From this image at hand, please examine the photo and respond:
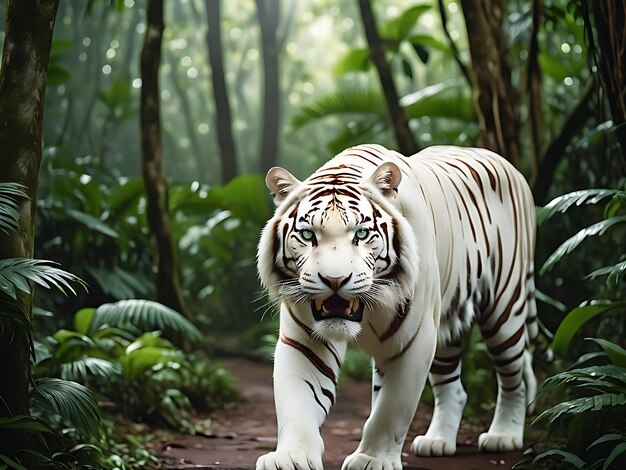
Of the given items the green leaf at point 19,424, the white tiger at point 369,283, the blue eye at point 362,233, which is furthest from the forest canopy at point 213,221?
the blue eye at point 362,233

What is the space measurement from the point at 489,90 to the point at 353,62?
3221 millimetres

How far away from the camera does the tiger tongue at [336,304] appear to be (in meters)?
3.14

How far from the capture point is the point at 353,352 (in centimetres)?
794

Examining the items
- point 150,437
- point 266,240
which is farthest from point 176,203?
point 266,240

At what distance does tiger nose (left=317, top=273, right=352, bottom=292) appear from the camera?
3.04m

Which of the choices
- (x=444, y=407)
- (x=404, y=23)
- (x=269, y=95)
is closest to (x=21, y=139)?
(x=444, y=407)

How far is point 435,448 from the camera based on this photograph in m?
4.32

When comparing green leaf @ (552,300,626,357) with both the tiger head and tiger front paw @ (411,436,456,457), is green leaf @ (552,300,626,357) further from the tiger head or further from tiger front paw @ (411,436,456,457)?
the tiger head

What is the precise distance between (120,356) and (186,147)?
15300 mm

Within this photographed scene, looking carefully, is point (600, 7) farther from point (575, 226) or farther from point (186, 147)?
point (186, 147)

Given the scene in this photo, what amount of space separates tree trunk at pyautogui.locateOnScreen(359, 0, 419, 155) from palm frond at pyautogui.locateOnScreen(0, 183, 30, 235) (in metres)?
4.14

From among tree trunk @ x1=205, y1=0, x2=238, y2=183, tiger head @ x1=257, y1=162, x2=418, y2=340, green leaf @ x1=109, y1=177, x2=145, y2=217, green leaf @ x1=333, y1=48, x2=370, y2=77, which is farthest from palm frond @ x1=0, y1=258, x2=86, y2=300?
tree trunk @ x1=205, y1=0, x2=238, y2=183

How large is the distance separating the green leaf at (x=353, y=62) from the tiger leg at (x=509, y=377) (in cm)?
486

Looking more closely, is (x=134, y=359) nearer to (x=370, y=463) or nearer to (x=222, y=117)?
(x=370, y=463)
